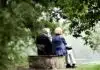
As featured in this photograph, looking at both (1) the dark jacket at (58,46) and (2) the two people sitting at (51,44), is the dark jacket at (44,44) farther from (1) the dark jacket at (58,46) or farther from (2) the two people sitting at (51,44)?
Answer: (1) the dark jacket at (58,46)

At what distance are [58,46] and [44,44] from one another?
336 millimetres

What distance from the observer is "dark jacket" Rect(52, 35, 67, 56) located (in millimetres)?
10016

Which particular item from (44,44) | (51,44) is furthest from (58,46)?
(44,44)

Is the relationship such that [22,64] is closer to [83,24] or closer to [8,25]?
[8,25]

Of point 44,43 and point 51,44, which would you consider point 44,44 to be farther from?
point 51,44

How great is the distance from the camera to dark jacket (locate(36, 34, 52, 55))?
10000mm

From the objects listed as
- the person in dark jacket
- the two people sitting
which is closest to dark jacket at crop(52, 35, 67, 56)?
the two people sitting

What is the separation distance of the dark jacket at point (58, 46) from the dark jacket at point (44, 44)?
0.38ft

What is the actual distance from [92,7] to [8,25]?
8.05 metres

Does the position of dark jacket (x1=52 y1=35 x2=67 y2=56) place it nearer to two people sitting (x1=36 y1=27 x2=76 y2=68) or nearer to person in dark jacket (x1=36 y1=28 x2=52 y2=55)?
two people sitting (x1=36 y1=27 x2=76 y2=68)

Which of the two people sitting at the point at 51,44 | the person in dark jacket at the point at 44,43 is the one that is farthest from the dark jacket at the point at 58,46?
the person in dark jacket at the point at 44,43

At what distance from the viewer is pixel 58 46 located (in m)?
10.1

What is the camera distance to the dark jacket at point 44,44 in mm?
10000

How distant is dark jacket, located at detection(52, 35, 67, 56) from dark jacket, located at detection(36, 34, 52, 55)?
116 mm
